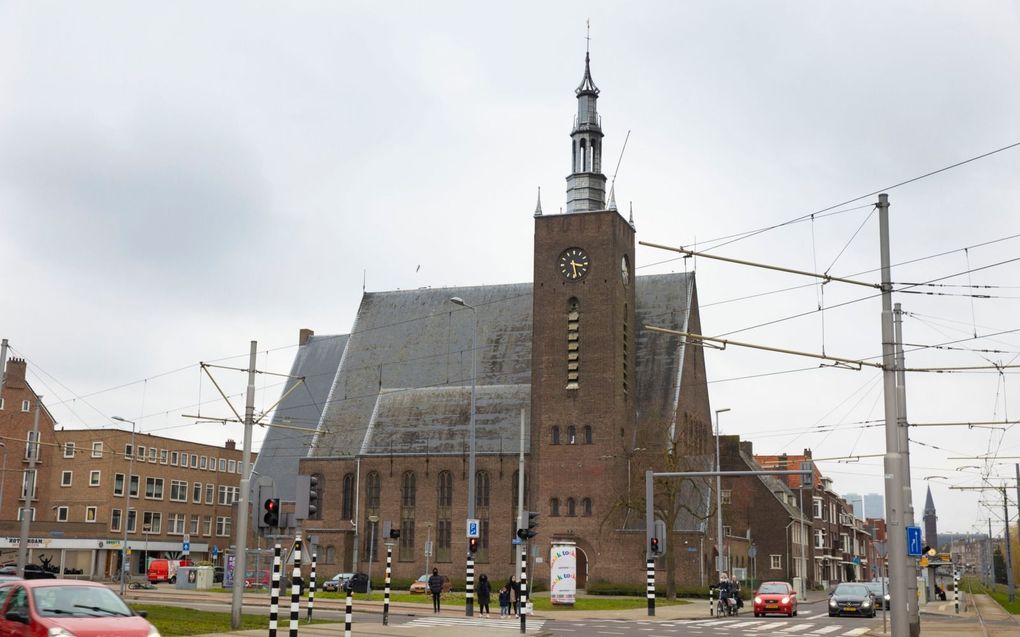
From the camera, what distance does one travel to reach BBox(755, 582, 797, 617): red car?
142 feet

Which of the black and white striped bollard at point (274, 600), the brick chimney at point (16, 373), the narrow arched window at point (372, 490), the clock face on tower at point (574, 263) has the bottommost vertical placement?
the black and white striped bollard at point (274, 600)

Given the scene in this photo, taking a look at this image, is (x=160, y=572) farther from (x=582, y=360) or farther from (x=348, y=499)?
(x=582, y=360)

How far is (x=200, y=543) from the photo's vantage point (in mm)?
91375

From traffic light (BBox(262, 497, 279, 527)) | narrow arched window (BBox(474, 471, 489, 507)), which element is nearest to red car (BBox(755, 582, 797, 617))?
narrow arched window (BBox(474, 471, 489, 507))

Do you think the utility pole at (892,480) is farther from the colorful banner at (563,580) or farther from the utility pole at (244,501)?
the colorful banner at (563,580)

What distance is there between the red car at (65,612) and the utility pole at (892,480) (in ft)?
44.2

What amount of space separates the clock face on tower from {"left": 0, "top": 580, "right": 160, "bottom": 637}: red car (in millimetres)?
48572

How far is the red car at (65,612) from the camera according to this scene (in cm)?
1514

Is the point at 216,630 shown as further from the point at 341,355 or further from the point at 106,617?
the point at 341,355

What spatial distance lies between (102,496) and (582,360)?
4205cm

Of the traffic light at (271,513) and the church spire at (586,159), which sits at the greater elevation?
the church spire at (586,159)

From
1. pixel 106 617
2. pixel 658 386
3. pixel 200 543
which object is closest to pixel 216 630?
pixel 106 617

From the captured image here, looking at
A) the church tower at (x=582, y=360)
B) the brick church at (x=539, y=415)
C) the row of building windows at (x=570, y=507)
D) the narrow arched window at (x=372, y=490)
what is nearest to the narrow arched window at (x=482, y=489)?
the brick church at (x=539, y=415)

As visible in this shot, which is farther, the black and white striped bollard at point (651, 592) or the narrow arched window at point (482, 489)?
the narrow arched window at point (482, 489)
